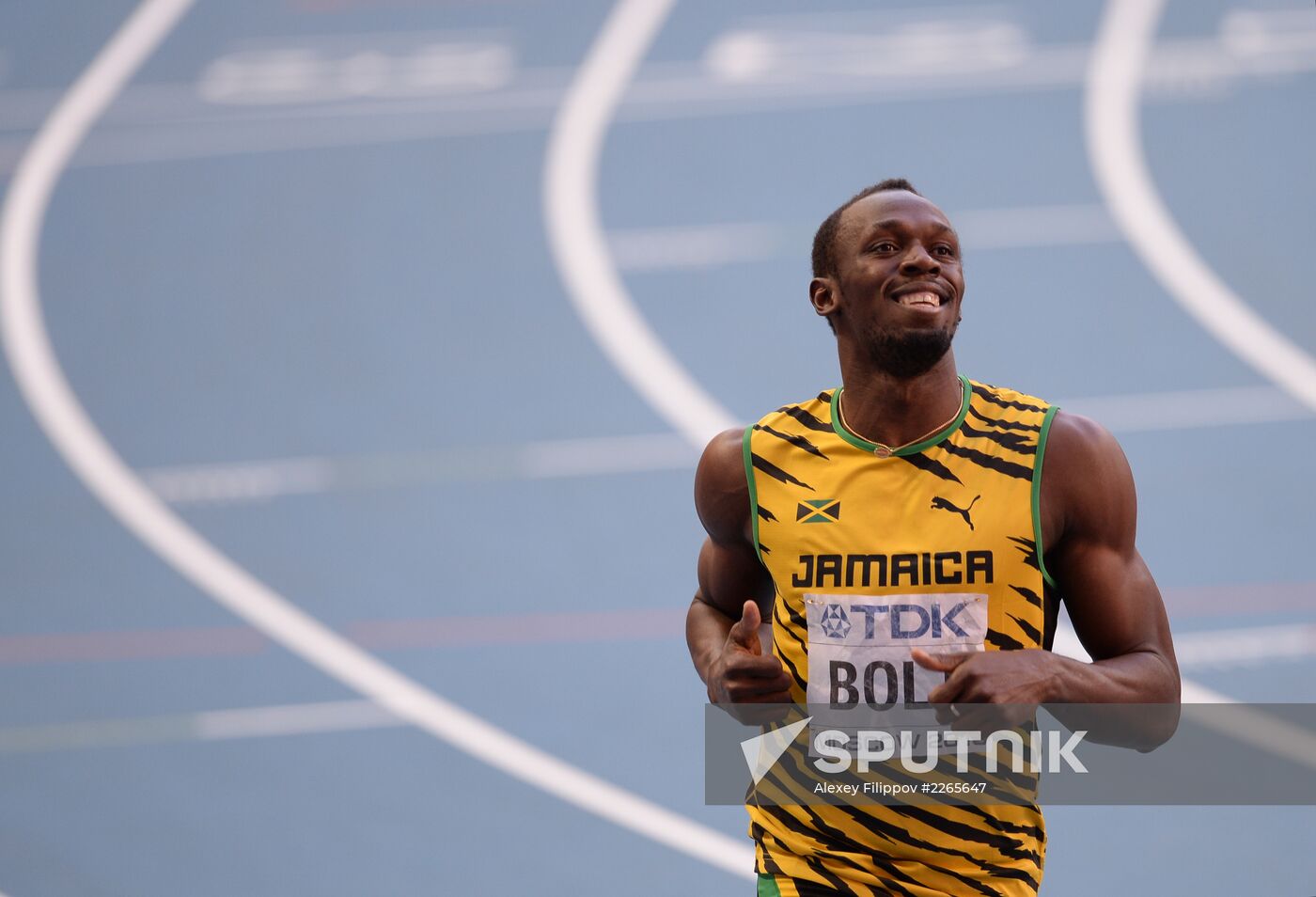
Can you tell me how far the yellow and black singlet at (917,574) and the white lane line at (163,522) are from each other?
8.22 feet

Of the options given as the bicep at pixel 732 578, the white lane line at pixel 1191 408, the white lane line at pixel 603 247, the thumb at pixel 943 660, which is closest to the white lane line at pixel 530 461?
the white lane line at pixel 1191 408

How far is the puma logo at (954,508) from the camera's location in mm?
2559

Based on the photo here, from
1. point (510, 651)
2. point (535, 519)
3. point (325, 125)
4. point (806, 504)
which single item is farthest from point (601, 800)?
point (325, 125)

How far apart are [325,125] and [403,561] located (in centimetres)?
310

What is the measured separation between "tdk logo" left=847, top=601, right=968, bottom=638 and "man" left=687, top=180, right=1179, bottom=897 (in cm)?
1

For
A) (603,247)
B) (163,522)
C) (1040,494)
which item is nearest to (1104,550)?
(1040,494)

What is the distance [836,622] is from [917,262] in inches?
24.5

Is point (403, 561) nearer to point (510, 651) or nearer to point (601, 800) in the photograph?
point (510, 651)

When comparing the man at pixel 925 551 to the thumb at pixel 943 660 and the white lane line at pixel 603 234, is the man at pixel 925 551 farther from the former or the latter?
the white lane line at pixel 603 234

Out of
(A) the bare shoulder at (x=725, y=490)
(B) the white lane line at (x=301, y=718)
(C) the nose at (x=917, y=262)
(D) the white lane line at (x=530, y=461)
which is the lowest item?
(B) the white lane line at (x=301, y=718)

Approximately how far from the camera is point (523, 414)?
7.26 meters

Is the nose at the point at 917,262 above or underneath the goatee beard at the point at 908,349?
above

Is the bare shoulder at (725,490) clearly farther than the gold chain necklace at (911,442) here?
Yes

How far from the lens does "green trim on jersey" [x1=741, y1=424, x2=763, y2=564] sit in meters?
2.79
